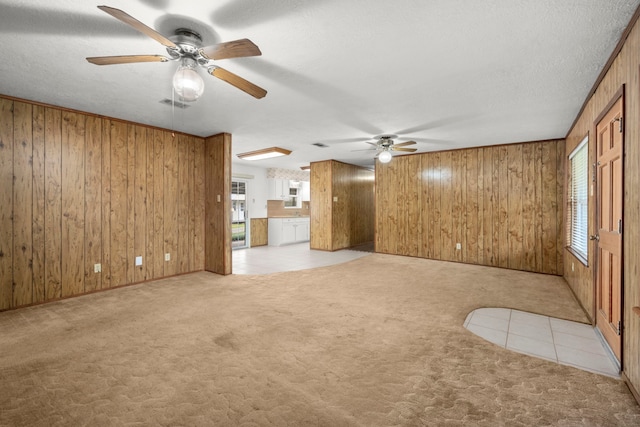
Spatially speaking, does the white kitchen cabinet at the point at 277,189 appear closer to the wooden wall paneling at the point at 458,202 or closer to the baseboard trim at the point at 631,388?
the wooden wall paneling at the point at 458,202

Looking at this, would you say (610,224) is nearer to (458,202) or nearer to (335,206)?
(458,202)

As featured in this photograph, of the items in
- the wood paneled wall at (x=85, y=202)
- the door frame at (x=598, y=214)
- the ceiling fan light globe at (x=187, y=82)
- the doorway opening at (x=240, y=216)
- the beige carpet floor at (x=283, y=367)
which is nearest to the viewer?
the beige carpet floor at (x=283, y=367)

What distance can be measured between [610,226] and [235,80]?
11.7 feet

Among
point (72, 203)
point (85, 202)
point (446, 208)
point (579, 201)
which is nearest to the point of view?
point (72, 203)

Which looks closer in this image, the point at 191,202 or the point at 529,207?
the point at 191,202

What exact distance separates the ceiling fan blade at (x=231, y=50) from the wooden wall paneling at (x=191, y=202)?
11.8 feet

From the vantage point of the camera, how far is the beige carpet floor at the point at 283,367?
1.67 m

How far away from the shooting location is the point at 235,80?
7.45 ft

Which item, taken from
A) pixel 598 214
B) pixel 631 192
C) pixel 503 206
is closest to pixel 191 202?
pixel 631 192

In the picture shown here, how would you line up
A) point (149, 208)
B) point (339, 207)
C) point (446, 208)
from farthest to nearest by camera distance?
point (339, 207), point (446, 208), point (149, 208)

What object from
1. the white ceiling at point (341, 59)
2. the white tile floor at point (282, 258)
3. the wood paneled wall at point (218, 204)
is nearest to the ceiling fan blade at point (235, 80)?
the white ceiling at point (341, 59)

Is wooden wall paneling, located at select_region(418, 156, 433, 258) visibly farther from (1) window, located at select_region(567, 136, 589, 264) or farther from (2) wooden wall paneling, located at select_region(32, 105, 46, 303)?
(2) wooden wall paneling, located at select_region(32, 105, 46, 303)

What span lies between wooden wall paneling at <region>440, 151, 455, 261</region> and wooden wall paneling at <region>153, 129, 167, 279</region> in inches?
232

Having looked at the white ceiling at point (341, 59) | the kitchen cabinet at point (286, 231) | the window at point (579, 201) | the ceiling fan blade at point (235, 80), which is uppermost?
the white ceiling at point (341, 59)
